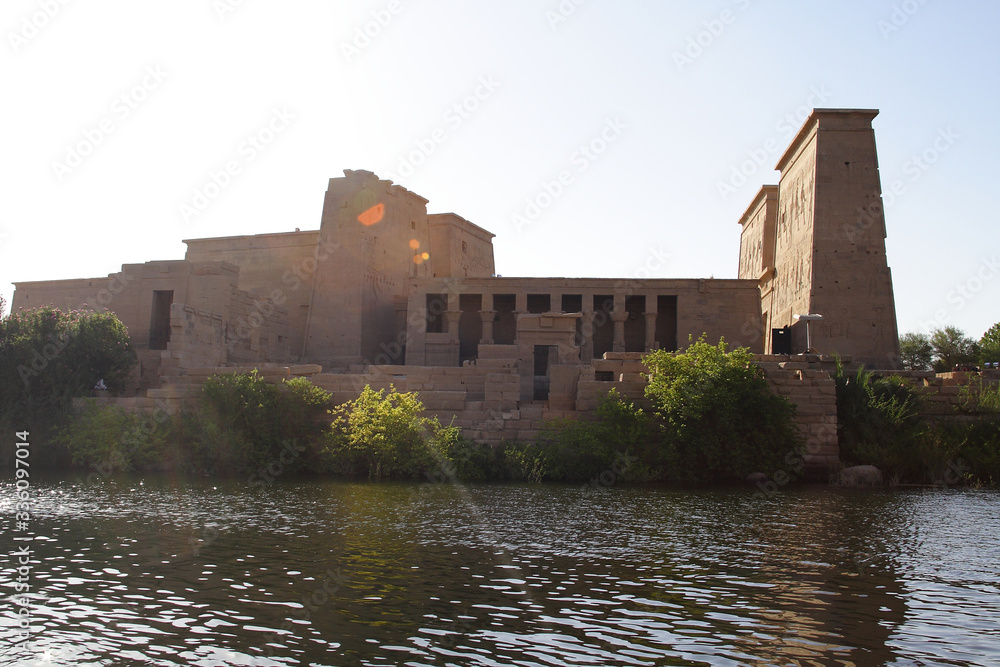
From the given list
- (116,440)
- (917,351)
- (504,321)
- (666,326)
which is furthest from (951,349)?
(116,440)

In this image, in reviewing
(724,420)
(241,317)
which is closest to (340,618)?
(724,420)

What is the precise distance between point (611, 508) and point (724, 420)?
200 inches

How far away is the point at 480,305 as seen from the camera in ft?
115

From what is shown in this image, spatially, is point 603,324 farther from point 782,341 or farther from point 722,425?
point 722,425

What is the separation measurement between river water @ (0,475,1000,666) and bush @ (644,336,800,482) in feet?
12.5

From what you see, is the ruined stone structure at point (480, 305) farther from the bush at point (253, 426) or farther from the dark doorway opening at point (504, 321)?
the bush at point (253, 426)

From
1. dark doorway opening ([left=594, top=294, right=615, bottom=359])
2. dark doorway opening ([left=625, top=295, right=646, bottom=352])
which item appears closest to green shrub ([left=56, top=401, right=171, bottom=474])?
dark doorway opening ([left=594, top=294, right=615, bottom=359])

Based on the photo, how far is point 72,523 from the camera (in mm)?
10797

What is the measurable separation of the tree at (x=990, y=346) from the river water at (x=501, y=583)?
26555 millimetres

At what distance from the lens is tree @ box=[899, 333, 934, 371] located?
39.5m

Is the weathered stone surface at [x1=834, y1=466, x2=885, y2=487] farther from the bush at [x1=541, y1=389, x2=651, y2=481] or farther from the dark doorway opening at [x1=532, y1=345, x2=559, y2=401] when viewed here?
the dark doorway opening at [x1=532, y1=345, x2=559, y2=401]

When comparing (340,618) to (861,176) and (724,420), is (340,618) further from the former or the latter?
(861,176)

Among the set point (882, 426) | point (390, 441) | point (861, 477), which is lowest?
point (861, 477)

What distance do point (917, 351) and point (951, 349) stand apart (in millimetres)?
1906
